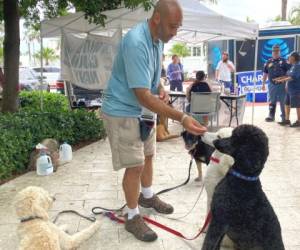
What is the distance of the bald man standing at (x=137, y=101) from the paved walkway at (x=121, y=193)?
0.24m

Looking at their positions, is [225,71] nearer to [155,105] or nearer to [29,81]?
[29,81]

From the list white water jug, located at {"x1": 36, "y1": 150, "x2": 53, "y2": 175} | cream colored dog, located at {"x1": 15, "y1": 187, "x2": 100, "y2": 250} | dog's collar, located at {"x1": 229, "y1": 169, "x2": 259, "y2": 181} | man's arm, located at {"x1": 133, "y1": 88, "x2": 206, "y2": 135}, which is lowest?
white water jug, located at {"x1": 36, "y1": 150, "x2": 53, "y2": 175}

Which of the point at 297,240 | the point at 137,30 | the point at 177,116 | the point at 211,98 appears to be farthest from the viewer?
the point at 211,98

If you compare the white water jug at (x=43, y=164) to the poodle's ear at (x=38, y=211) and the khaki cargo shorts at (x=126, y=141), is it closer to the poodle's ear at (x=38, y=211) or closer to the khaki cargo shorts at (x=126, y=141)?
the khaki cargo shorts at (x=126, y=141)

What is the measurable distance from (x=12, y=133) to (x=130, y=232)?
2.83m

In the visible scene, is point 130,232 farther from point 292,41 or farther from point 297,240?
point 292,41

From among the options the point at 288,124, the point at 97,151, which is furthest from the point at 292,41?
the point at 97,151

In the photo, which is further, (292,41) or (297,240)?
(292,41)

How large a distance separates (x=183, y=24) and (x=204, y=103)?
1886 mm

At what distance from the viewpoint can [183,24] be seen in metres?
7.47

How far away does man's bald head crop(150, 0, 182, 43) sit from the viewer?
3.11 meters

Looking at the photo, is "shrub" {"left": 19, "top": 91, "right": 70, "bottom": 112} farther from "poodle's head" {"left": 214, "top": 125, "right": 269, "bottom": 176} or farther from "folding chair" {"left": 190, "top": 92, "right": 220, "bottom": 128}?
"poodle's head" {"left": 214, "top": 125, "right": 269, "bottom": 176}

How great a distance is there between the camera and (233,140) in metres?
2.63

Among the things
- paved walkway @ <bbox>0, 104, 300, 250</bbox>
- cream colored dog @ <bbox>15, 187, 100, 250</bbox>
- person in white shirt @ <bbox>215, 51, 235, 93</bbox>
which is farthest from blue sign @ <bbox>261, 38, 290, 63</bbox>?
cream colored dog @ <bbox>15, 187, 100, 250</bbox>
